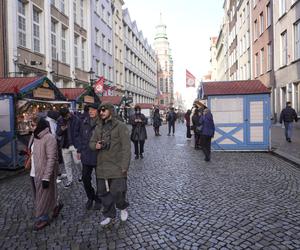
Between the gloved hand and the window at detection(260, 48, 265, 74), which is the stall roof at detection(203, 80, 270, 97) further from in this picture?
the window at detection(260, 48, 265, 74)

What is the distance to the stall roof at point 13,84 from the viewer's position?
386 inches

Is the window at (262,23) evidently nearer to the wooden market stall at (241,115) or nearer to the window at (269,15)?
the window at (269,15)

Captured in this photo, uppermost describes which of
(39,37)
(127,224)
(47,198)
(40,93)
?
(39,37)

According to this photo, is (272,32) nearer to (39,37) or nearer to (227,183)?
(39,37)

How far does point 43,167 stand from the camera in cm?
484

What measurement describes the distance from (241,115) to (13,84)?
26.4 feet

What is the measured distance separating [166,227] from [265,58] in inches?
1106

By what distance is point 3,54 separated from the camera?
17.7 m

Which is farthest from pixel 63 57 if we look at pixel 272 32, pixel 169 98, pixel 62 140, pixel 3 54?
pixel 169 98

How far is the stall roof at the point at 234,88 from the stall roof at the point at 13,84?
6.40 metres

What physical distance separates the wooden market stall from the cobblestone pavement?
4312 mm

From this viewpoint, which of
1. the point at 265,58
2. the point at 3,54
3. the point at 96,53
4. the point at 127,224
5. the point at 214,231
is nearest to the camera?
the point at 214,231

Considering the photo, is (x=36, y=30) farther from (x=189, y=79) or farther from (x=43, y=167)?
(x=43, y=167)

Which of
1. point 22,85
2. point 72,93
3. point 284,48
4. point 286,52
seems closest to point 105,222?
point 22,85
